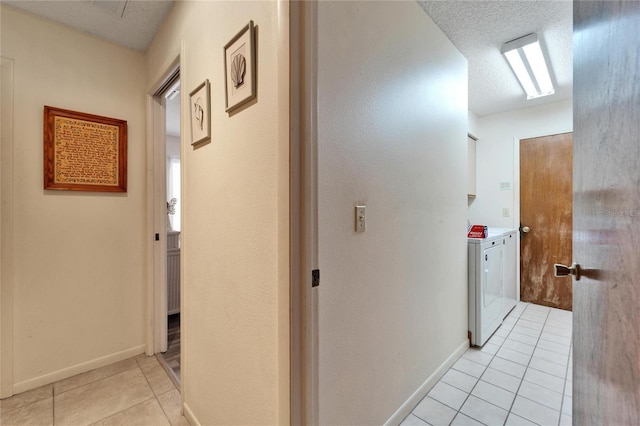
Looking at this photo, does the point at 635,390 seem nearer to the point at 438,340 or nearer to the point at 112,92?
the point at 438,340

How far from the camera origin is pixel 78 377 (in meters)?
1.91

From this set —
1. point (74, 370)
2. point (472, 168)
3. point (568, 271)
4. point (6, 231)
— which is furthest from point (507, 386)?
point (6, 231)

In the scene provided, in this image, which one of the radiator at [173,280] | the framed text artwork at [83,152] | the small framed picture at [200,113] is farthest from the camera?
the radiator at [173,280]

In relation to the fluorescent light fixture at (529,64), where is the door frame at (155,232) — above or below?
below

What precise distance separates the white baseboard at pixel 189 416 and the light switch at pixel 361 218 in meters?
1.30

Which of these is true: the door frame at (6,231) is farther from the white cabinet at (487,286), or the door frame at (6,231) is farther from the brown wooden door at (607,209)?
the white cabinet at (487,286)

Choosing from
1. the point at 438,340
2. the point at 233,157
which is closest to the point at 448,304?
the point at 438,340

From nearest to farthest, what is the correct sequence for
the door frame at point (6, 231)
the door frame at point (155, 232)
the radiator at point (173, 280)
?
the door frame at point (6, 231)
the door frame at point (155, 232)
the radiator at point (173, 280)

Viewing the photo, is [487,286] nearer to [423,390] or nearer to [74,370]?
[423,390]

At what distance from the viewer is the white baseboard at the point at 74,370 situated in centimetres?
175

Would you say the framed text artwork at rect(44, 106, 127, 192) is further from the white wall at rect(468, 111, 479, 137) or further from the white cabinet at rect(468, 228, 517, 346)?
the white wall at rect(468, 111, 479, 137)

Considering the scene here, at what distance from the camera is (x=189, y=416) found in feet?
4.84

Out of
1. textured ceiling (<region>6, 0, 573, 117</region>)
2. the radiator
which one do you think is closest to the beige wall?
textured ceiling (<region>6, 0, 573, 117</region>)

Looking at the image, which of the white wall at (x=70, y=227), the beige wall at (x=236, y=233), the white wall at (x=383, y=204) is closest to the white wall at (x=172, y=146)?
the white wall at (x=70, y=227)
